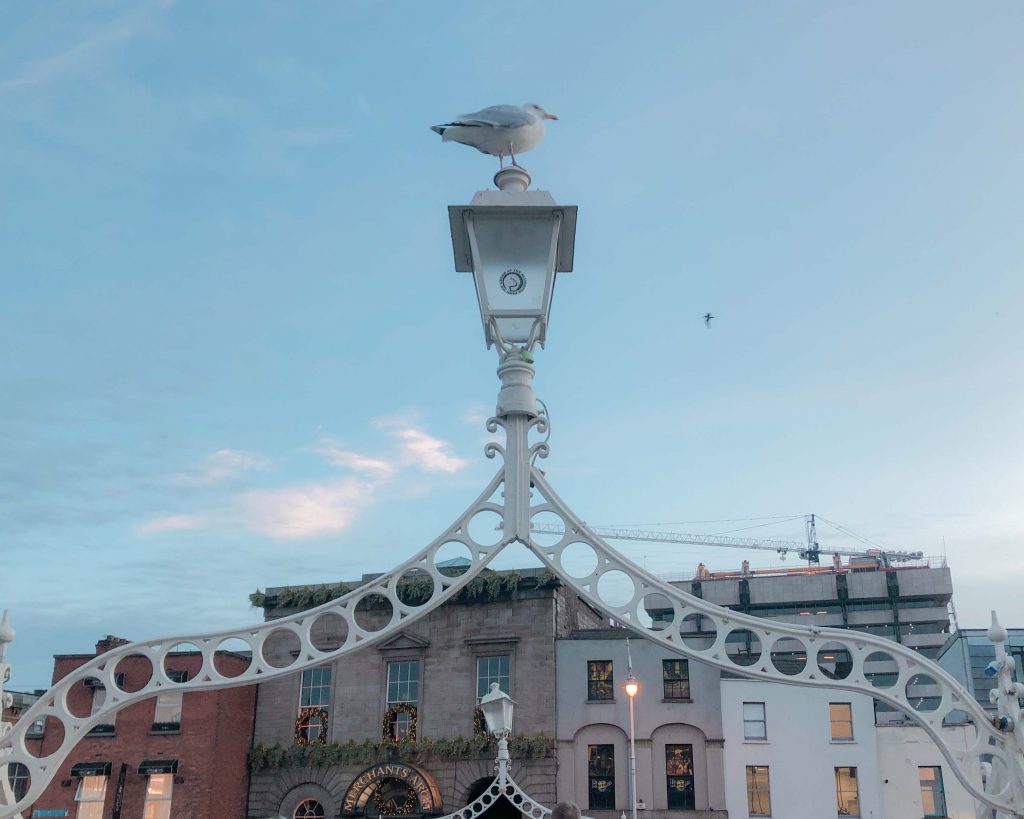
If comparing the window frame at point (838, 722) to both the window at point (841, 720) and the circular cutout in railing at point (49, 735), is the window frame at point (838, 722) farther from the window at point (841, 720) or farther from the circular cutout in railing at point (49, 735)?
the circular cutout in railing at point (49, 735)

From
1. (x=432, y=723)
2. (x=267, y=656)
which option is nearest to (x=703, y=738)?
(x=432, y=723)

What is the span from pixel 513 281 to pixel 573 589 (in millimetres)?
2634

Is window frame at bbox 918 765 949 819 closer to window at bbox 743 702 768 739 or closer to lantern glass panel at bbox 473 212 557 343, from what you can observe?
window at bbox 743 702 768 739

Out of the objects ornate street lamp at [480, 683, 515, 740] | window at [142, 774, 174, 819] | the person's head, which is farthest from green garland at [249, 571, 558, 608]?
the person's head

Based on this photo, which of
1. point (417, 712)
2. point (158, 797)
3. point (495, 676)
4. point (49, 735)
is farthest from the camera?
point (417, 712)

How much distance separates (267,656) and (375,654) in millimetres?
3191

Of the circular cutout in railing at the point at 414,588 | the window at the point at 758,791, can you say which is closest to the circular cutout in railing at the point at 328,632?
the circular cutout in railing at the point at 414,588

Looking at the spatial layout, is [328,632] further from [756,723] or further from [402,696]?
[756,723]

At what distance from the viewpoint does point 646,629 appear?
767 centimetres

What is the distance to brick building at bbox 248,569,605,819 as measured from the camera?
2788cm

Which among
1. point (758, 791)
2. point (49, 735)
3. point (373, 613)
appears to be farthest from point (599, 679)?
point (49, 735)

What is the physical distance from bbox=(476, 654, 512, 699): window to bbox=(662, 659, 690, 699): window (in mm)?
4377

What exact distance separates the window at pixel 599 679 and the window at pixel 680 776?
214 centimetres

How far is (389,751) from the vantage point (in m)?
28.3
